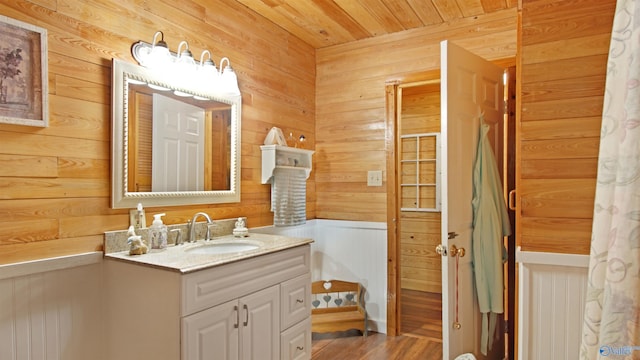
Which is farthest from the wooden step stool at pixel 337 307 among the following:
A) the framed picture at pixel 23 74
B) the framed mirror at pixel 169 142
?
the framed picture at pixel 23 74

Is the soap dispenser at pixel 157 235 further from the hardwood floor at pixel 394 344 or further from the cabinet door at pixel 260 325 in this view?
the hardwood floor at pixel 394 344

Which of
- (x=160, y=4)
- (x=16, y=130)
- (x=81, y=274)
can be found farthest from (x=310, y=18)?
(x=81, y=274)

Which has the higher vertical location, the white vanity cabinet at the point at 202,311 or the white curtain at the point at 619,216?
the white curtain at the point at 619,216

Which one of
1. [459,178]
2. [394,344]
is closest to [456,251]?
[459,178]

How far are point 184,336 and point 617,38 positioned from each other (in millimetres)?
1747

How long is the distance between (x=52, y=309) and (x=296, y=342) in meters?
1.18

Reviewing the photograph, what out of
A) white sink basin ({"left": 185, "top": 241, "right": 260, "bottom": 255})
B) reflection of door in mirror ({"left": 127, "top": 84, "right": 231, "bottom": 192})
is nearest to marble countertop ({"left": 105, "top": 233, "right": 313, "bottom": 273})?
white sink basin ({"left": 185, "top": 241, "right": 260, "bottom": 255})

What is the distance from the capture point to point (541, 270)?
5.00 feet

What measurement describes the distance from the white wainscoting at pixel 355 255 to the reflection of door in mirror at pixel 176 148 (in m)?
0.78

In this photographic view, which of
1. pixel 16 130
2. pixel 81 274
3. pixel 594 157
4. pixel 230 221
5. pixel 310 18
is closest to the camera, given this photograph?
pixel 594 157

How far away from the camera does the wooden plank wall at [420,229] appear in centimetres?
409

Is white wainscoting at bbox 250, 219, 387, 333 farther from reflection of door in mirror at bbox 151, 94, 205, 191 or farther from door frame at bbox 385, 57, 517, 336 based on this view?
reflection of door in mirror at bbox 151, 94, 205, 191

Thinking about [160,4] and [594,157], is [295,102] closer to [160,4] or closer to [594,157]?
[160,4]

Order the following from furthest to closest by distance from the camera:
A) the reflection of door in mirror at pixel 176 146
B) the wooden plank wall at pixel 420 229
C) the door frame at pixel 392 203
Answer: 1. the wooden plank wall at pixel 420 229
2. the door frame at pixel 392 203
3. the reflection of door in mirror at pixel 176 146
